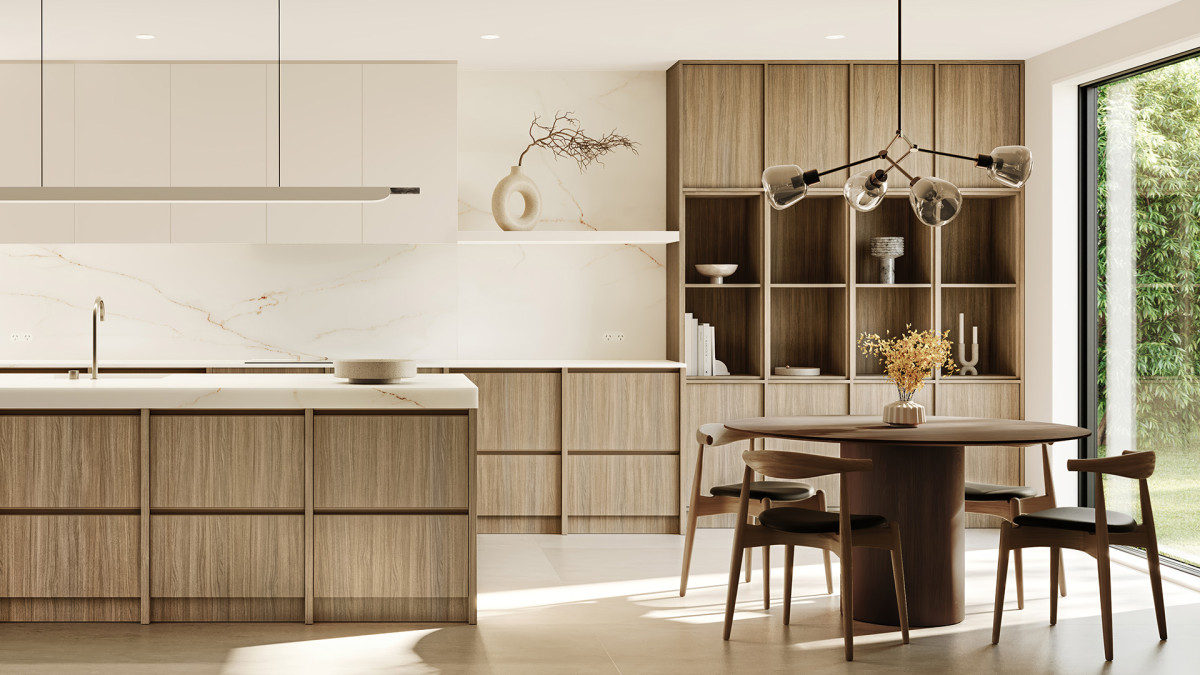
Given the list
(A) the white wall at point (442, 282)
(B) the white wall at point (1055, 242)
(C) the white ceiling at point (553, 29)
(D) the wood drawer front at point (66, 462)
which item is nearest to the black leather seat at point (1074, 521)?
(B) the white wall at point (1055, 242)

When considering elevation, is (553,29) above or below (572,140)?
above

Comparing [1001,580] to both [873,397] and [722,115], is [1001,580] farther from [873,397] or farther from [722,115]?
[722,115]

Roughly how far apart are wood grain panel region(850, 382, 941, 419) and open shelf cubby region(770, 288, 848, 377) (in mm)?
367

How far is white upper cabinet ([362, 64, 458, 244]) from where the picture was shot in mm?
5672

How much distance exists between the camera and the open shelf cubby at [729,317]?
6070mm

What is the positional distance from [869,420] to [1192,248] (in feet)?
5.90

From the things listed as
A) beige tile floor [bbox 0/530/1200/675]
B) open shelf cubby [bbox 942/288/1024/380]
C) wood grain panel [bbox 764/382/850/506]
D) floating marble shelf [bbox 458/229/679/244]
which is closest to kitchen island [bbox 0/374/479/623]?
beige tile floor [bbox 0/530/1200/675]

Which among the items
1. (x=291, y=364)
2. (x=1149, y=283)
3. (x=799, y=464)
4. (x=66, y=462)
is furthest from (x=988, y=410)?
(x=66, y=462)

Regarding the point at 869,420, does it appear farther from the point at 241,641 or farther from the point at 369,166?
the point at 369,166

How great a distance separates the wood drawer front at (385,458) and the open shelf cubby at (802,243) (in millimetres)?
2831

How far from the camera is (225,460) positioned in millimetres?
3750

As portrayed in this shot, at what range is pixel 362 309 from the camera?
5.98 meters

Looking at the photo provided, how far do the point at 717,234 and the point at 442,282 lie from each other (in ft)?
5.11

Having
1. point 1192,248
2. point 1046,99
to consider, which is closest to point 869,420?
point 1192,248
